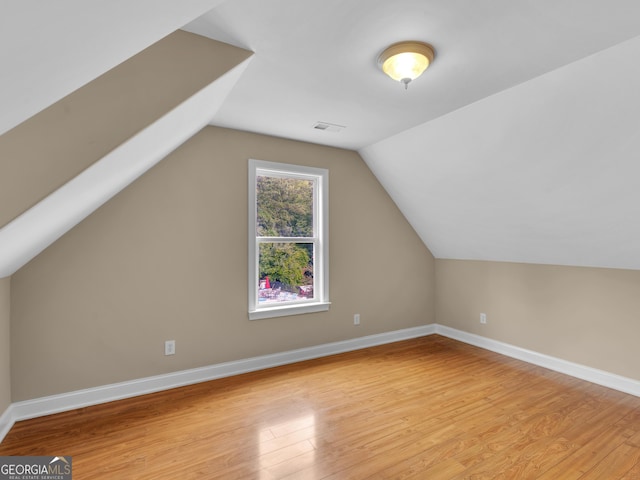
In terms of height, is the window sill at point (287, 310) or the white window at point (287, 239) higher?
the white window at point (287, 239)

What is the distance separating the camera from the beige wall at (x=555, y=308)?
3035 mm

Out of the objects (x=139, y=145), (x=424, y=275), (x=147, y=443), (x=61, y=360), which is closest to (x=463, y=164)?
(x=424, y=275)

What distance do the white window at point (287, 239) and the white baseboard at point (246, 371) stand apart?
49 centimetres

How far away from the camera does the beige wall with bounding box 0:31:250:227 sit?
4.29ft

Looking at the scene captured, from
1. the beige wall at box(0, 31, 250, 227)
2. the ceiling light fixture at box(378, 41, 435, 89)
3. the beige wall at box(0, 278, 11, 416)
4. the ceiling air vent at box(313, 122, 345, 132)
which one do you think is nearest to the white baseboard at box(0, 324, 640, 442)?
the beige wall at box(0, 278, 11, 416)

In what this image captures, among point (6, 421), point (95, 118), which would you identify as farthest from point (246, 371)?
point (95, 118)

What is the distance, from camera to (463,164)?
3.27m

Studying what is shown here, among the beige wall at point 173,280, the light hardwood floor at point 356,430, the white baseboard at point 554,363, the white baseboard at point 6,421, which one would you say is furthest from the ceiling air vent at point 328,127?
the white baseboard at point 6,421

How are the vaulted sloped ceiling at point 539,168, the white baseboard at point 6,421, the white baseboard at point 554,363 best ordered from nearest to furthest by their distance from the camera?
the vaulted sloped ceiling at point 539,168 → the white baseboard at point 6,421 → the white baseboard at point 554,363

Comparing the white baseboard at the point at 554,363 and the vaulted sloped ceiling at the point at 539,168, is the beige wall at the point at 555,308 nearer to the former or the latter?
the white baseboard at the point at 554,363

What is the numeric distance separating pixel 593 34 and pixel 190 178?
3.04m

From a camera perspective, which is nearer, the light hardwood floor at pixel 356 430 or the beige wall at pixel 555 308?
the light hardwood floor at pixel 356 430

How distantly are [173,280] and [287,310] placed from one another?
118 cm

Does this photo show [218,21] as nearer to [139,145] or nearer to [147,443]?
[139,145]
